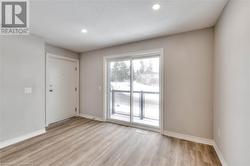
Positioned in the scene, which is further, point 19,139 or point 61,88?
point 61,88

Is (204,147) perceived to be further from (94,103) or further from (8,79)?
(8,79)

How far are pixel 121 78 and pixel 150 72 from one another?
96cm

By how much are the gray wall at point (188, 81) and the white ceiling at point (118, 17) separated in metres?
0.23

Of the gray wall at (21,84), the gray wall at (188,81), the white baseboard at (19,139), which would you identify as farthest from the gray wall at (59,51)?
the gray wall at (188,81)

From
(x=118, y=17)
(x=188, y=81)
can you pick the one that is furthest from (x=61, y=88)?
(x=188, y=81)

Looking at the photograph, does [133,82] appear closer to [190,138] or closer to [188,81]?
[188,81]

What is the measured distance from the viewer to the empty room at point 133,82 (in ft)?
5.72

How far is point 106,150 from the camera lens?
2.30 meters

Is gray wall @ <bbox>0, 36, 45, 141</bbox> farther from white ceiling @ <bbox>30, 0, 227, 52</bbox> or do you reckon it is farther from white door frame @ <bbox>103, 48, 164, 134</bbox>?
white door frame @ <bbox>103, 48, 164, 134</bbox>

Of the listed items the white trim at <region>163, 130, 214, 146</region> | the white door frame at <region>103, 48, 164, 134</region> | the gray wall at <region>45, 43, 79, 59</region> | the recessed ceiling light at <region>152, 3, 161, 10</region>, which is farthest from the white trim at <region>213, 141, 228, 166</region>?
the gray wall at <region>45, 43, 79, 59</region>

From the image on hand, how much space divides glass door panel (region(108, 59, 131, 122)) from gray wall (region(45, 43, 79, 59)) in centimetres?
144

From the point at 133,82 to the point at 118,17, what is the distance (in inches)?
72.9

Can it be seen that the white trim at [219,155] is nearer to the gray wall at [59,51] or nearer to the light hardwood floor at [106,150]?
the light hardwood floor at [106,150]

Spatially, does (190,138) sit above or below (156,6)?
below
